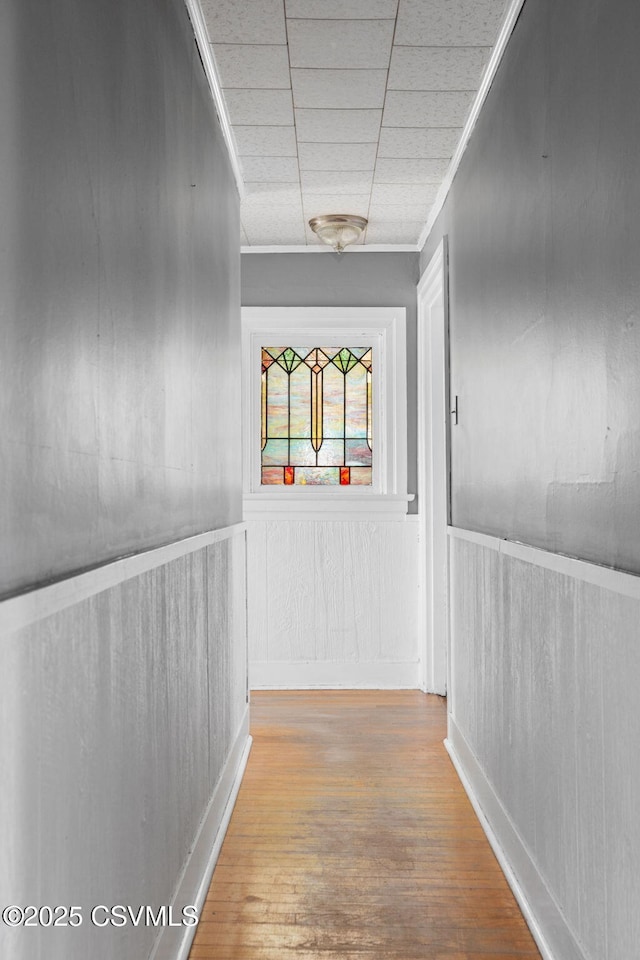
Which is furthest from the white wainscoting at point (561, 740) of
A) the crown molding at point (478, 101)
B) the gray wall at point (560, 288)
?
the crown molding at point (478, 101)

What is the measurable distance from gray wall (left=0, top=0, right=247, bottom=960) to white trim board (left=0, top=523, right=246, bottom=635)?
0.5 inches

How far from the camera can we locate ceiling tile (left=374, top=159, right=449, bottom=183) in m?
3.61

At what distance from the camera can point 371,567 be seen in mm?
4824

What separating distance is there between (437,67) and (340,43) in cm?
35

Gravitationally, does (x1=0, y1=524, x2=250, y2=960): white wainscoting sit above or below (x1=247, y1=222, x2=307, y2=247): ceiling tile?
below

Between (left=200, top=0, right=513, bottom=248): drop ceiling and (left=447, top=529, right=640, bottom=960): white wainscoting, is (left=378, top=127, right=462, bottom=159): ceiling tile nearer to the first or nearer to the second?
(left=200, top=0, right=513, bottom=248): drop ceiling

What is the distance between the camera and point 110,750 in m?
1.43

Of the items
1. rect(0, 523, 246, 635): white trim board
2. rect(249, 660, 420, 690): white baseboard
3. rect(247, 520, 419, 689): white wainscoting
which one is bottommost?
rect(249, 660, 420, 690): white baseboard

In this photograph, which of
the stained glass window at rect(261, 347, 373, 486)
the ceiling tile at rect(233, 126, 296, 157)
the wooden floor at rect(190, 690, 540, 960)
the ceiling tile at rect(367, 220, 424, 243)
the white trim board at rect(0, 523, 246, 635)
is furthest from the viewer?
the stained glass window at rect(261, 347, 373, 486)

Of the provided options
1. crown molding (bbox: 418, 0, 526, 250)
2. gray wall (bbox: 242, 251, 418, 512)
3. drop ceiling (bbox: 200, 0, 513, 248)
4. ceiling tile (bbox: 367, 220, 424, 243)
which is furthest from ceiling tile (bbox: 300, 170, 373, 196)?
gray wall (bbox: 242, 251, 418, 512)

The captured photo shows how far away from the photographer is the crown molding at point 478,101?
2.41 metres

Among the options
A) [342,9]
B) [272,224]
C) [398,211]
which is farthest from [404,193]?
[342,9]

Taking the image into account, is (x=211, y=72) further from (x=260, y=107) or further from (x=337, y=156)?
Answer: (x=337, y=156)

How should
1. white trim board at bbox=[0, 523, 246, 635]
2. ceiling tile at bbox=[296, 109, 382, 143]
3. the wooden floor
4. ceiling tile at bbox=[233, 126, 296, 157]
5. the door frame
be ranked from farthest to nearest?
the door frame → ceiling tile at bbox=[233, 126, 296, 157] → ceiling tile at bbox=[296, 109, 382, 143] → the wooden floor → white trim board at bbox=[0, 523, 246, 635]
